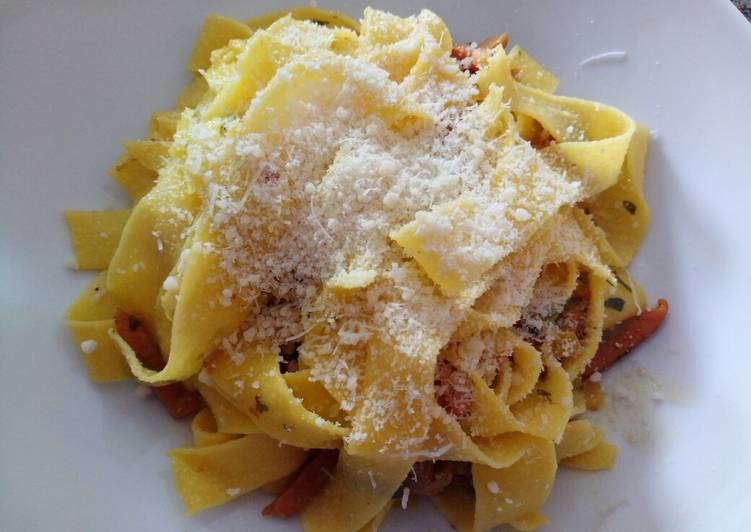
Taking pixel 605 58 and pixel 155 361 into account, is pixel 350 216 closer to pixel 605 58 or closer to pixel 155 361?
pixel 155 361

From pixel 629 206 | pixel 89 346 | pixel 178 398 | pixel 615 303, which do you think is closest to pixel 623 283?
pixel 615 303

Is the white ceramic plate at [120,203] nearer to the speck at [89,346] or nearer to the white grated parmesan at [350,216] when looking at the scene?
the speck at [89,346]

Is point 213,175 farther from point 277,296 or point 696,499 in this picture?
point 696,499

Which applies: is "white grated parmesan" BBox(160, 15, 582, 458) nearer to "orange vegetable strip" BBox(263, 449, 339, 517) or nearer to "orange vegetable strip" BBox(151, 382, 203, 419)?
"orange vegetable strip" BBox(151, 382, 203, 419)

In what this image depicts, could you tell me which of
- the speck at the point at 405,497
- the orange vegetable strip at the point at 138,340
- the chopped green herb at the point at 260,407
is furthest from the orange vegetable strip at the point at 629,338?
the orange vegetable strip at the point at 138,340

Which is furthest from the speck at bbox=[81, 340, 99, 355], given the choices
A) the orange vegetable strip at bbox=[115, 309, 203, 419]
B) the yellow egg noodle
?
the orange vegetable strip at bbox=[115, 309, 203, 419]
